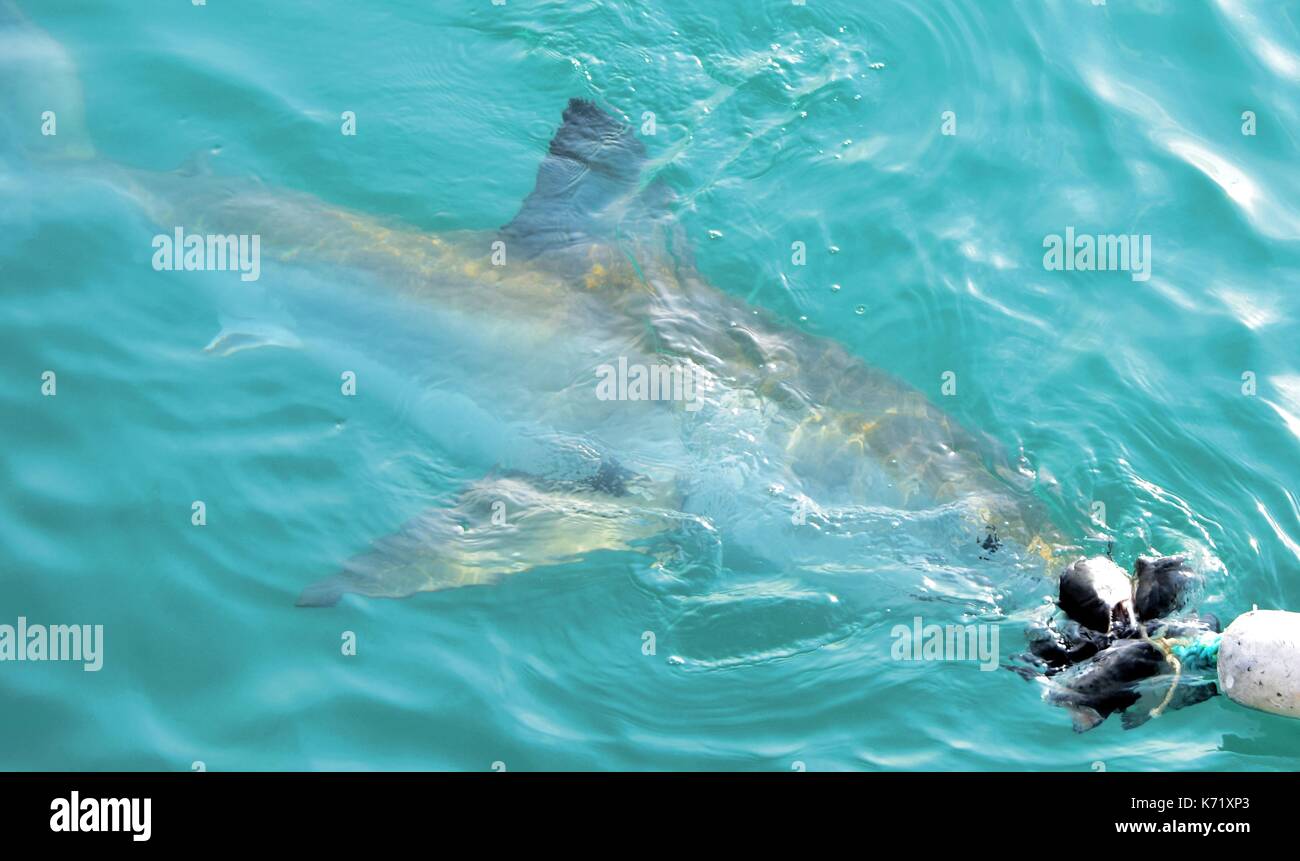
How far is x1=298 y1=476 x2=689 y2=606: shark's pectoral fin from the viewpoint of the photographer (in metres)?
6.39

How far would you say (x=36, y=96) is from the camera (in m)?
A: 8.40

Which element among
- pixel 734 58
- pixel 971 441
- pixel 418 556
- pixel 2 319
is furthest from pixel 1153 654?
pixel 2 319

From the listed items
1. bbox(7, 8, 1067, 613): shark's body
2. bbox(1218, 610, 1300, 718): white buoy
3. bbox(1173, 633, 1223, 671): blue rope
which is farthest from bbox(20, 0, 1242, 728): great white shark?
bbox(1218, 610, 1300, 718): white buoy

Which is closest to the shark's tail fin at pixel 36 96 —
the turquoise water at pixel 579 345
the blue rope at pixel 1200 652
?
the turquoise water at pixel 579 345

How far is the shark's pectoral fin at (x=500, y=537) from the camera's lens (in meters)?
6.39

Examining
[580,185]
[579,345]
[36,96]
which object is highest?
[36,96]

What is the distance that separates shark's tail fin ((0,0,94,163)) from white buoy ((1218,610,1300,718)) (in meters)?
7.16

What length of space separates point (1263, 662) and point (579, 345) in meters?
3.74

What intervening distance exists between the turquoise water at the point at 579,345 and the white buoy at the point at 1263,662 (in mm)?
571

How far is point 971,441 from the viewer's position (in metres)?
7.00

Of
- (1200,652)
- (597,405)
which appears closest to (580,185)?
(597,405)

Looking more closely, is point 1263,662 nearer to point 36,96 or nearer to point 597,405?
point 597,405
